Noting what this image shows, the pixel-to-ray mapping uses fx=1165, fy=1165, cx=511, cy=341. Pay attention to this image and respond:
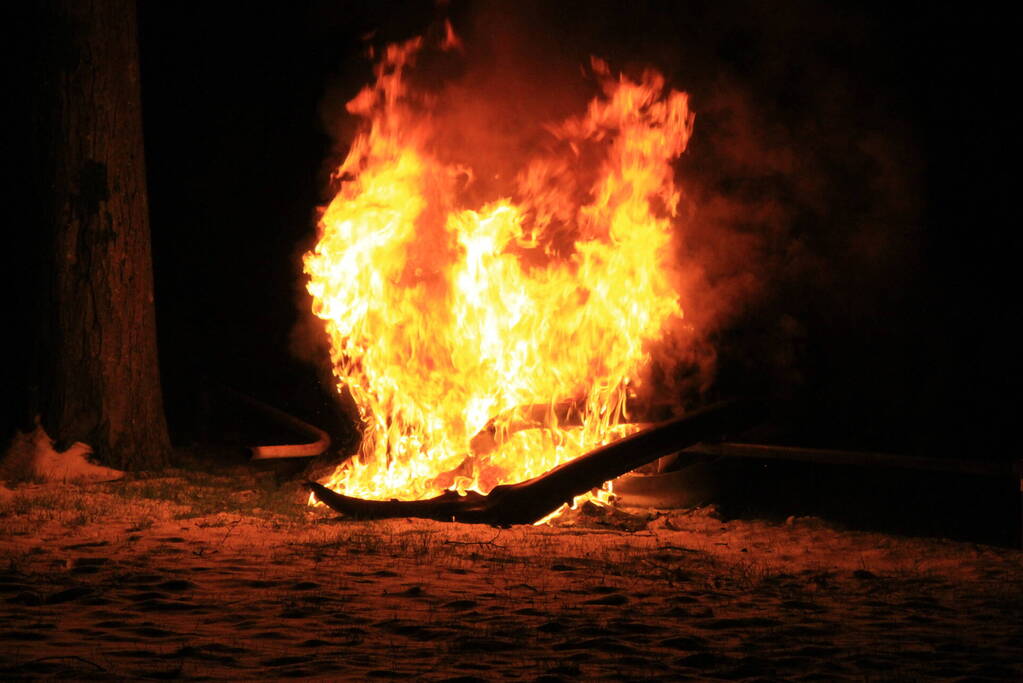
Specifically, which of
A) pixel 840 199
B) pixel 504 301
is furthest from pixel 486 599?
pixel 840 199

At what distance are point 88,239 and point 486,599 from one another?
6545 millimetres

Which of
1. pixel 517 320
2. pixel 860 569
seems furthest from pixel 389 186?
pixel 860 569

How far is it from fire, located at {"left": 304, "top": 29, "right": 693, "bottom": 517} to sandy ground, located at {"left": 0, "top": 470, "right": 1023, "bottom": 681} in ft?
3.71

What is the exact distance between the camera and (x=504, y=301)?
32.3ft

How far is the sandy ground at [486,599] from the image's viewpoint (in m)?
4.76

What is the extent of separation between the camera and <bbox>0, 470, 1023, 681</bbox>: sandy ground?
4762 mm

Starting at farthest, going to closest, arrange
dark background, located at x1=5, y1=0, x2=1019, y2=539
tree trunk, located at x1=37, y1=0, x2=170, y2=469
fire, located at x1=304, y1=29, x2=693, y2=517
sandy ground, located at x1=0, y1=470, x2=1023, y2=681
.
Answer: tree trunk, located at x1=37, y1=0, x2=170, y2=469
fire, located at x1=304, y1=29, x2=693, y2=517
dark background, located at x1=5, y1=0, x2=1019, y2=539
sandy ground, located at x1=0, y1=470, x2=1023, y2=681

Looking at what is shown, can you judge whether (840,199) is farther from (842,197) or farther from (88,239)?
(88,239)

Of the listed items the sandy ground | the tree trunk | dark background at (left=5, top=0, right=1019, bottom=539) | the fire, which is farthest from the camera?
the tree trunk

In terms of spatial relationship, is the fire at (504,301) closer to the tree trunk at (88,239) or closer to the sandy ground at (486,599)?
the sandy ground at (486,599)

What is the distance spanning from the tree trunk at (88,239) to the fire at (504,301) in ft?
6.91

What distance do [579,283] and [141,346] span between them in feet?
14.3

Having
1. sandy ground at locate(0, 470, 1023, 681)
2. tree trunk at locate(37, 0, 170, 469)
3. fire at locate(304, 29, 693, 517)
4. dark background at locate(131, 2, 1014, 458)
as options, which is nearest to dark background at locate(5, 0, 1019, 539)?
dark background at locate(131, 2, 1014, 458)

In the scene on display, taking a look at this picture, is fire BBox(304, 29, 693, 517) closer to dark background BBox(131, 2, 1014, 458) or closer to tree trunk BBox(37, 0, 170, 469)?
dark background BBox(131, 2, 1014, 458)
